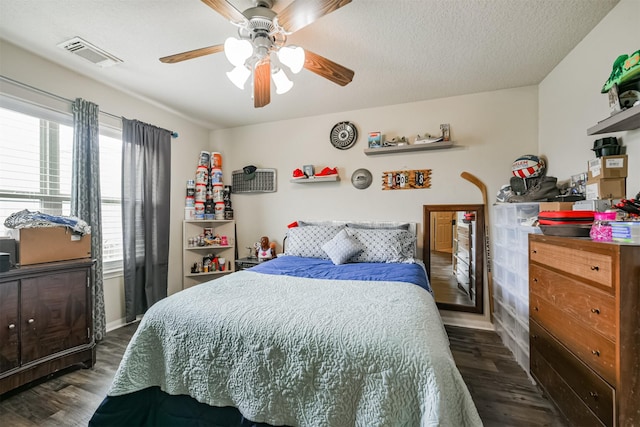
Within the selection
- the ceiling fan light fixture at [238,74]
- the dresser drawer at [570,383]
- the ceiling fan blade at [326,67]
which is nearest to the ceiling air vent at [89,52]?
the ceiling fan light fixture at [238,74]

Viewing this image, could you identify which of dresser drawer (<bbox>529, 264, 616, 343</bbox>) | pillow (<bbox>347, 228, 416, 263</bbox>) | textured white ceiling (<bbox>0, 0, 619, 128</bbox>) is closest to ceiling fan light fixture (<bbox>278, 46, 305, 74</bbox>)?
textured white ceiling (<bbox>0, 0, 619, 128</bbox>)

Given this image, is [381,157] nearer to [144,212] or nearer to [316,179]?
[316,179]

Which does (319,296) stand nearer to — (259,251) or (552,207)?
(552,207)

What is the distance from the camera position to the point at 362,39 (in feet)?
6.16

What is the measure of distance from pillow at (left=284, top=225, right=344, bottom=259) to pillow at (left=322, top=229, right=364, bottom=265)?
0.15 meters

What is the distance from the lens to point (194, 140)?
3584 mm

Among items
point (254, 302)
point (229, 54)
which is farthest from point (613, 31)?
point (254, 302)

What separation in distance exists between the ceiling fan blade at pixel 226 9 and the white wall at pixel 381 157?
197 cm

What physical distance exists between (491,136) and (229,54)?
2666 mm

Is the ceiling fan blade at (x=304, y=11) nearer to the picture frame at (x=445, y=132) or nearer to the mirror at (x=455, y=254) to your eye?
the picture frame at (x=445, y=132)

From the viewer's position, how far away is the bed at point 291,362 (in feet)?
2.99

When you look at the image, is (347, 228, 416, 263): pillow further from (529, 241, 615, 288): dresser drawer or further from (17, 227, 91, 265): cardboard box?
(17, 227, 91, 265): cardboard box

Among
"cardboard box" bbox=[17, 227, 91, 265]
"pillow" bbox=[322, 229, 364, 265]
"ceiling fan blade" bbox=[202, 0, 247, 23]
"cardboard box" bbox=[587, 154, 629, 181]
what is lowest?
"pillow" bbox=[322, 229, 364, 265]

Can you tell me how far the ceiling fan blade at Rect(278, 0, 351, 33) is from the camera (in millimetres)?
1229
